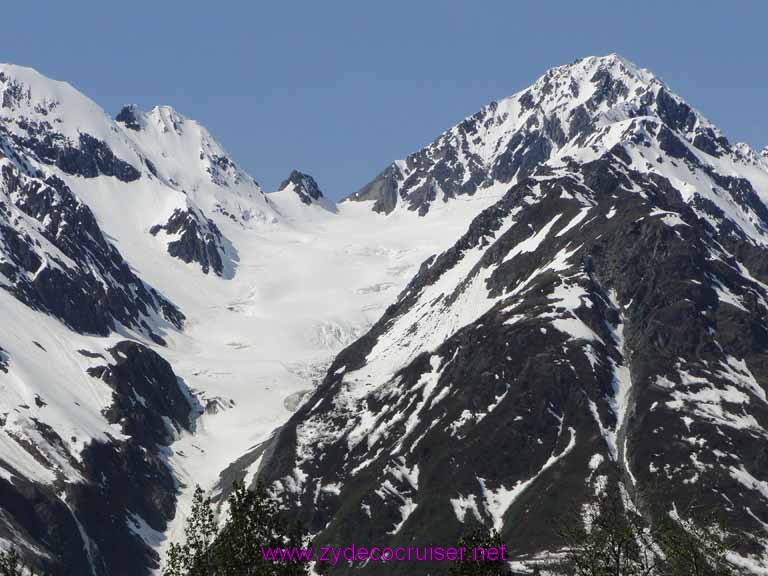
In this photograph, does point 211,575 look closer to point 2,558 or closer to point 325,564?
point 325,564

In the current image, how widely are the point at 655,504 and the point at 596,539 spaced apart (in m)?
11.8

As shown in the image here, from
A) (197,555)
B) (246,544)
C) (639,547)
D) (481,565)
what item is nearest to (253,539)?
(246,544)

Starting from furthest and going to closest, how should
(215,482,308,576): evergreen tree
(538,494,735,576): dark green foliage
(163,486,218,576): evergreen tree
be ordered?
(163,486,218,576): evergreen tree
(215,482,308,576): evergreen tree
(538,494,735,576): dark green foliage

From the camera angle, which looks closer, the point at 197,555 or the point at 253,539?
the point at 253,539

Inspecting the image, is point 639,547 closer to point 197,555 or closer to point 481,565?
point 481,565

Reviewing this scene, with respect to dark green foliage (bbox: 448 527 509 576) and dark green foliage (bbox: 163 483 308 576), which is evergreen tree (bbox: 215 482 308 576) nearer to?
dark green foliage (bbox: 163 483 308 576)

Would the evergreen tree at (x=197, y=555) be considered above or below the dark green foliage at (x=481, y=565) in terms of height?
below

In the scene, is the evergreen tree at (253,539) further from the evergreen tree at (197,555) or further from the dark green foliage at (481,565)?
the dark green foliage at (481,565)

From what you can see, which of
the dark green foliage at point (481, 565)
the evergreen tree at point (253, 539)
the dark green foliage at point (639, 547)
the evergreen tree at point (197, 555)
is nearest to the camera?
the dark green foliage at point (639, 547)

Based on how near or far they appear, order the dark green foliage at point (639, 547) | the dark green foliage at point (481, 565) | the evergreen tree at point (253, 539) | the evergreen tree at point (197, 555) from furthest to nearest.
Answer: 1. the dark green foliage at point (481, 565)
2. the evergreen tree at point (197, 555)
3. the evergreen tree at point (253, 539)
4. the dark green foliage at point (639, 547)

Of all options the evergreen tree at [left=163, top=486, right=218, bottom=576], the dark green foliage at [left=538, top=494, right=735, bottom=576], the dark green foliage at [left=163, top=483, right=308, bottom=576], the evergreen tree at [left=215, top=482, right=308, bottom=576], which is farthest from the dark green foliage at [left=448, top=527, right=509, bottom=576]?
the evergreen tree at [left=163, top=486, right=218, bottom=576]

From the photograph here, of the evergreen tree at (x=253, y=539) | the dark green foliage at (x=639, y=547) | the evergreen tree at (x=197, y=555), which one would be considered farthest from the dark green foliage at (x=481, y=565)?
the evergreen tree at (x=197, y=555)

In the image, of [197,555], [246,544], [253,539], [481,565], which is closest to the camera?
[246,544]

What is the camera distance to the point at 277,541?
9394cm
